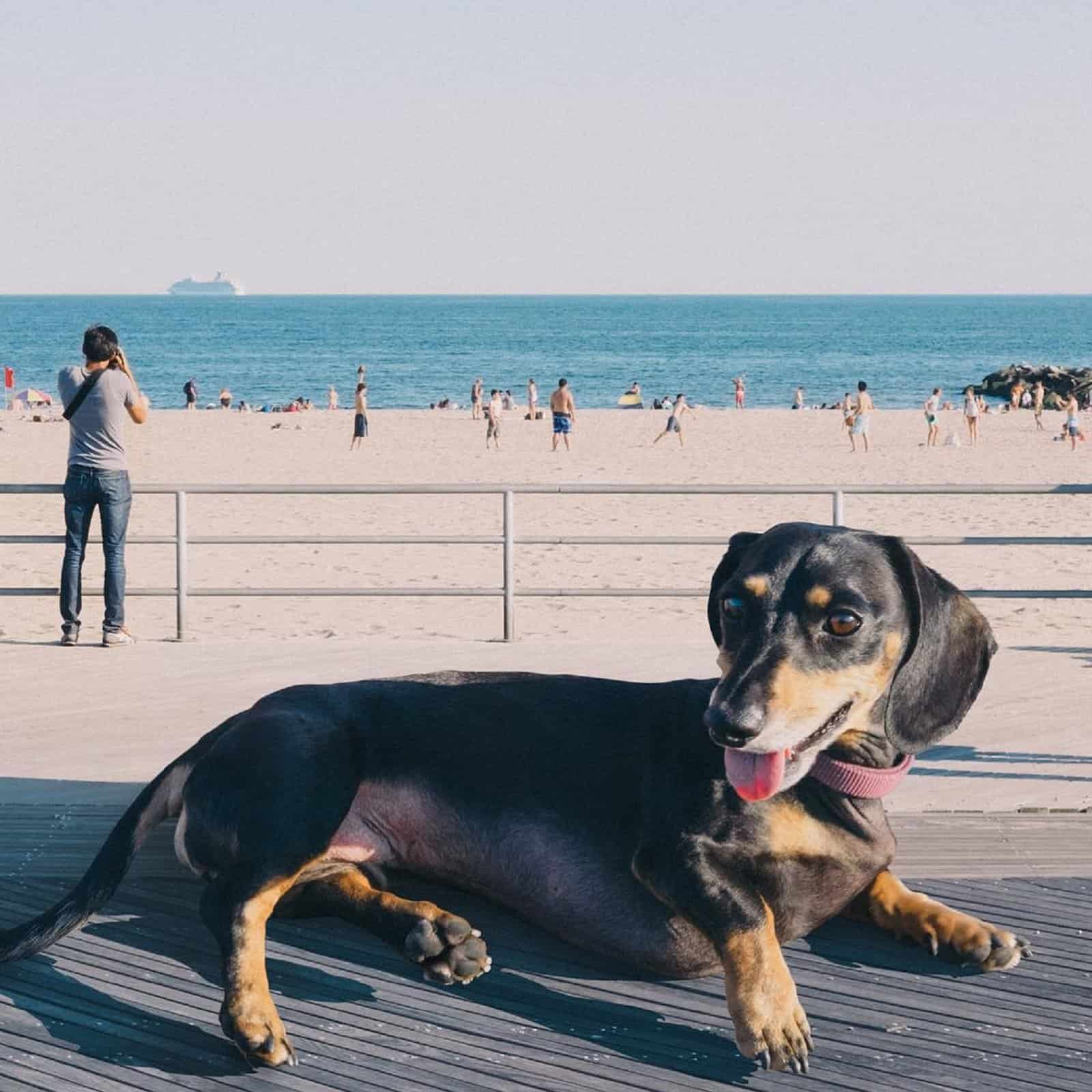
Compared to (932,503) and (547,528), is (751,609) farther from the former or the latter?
(932,503)

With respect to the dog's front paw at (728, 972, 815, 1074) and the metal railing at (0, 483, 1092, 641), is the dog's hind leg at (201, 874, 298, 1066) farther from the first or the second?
the metal railing at (0, 483, 1092, 641)

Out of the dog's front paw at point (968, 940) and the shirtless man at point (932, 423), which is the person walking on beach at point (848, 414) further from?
the dog's front paw at point (968, 940)

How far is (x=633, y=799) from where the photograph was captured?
4.18m

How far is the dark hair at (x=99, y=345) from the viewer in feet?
30.8

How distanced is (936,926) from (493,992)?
1.09m

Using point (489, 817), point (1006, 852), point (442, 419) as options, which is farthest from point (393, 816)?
point (442, 419)

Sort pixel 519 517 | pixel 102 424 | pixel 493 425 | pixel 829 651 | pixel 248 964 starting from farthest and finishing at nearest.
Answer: pixel 493 425 → pixel 519 517 → pixel 102 424 → pixel 248 964 → pixel 829 651

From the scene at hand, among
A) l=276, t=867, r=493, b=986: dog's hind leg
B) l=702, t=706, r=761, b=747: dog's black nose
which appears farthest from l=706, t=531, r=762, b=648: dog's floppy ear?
l=276, t=867, r=493, b=986: dog's hind leg

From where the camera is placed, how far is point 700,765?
405cm

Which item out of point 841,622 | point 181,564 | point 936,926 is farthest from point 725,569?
point 181,564

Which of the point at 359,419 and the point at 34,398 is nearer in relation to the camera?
the point at 359,419

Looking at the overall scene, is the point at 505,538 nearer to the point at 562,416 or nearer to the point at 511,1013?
the point at 511,1013

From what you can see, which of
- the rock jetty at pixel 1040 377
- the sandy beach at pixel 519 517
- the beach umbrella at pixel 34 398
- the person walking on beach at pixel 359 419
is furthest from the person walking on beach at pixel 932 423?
the beach umbrella at pixel 34 398

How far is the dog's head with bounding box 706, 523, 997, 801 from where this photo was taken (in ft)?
11.8
